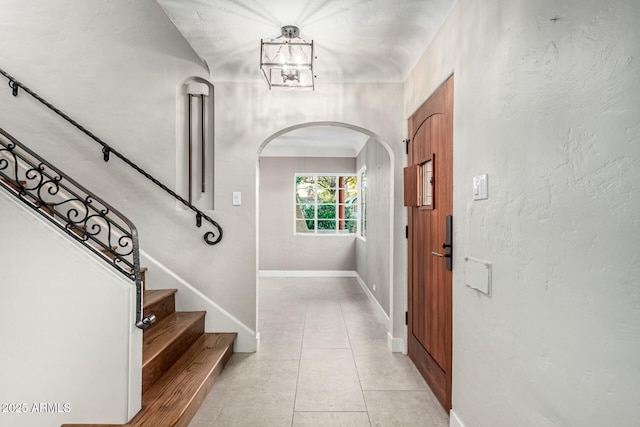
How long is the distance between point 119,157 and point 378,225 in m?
3.09

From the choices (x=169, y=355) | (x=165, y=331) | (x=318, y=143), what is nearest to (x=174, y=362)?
(x=169, y=355)

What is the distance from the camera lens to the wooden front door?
2.27 m

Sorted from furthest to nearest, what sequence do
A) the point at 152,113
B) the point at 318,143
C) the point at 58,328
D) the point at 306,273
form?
1. the point at 306,273
2. the point at 318,143
3. the point at 152,113
4. the point at 58,328

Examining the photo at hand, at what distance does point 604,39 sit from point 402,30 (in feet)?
5.75

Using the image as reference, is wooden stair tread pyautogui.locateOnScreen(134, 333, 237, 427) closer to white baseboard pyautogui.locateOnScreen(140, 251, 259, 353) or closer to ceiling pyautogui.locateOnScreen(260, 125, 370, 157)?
white baseboard pyautogui.locateOnScreen(140, 251, 259, 353)

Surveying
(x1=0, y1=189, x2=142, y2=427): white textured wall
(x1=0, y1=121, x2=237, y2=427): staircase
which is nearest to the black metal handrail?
(x1=0, y1=121, x2=237, y2=427): staircase

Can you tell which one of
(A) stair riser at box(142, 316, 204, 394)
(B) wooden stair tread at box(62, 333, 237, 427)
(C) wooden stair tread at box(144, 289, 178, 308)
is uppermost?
(C) wooden stair tread at box(144, 289, 178, 308)

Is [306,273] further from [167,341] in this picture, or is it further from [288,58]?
[288,58]

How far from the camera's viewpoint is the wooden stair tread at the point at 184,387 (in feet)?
6.43

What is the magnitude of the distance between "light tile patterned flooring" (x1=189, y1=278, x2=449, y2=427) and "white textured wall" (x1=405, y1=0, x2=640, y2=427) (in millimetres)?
576

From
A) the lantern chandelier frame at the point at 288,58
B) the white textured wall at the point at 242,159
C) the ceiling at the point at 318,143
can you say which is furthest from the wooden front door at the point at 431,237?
the ceiling at the point at 318,143

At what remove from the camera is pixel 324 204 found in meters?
7.42

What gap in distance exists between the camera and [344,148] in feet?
23.7

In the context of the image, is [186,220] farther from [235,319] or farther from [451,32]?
[451,32]
